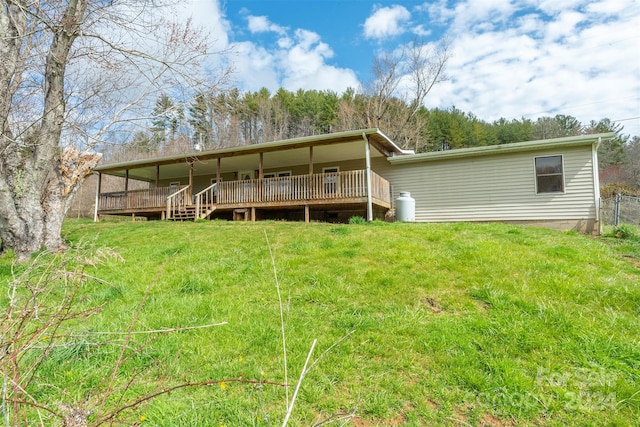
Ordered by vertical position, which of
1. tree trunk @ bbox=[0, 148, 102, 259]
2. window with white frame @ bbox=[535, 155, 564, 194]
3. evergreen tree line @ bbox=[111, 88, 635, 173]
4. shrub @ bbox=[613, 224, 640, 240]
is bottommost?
shrub @ bbox=[613, 224, 640, 240]

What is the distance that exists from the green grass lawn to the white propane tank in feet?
20.3

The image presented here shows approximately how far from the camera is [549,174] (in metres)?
10.4

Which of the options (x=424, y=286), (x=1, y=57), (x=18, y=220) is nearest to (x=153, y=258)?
(x=18, y=220)

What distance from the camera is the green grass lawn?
7.29 ft

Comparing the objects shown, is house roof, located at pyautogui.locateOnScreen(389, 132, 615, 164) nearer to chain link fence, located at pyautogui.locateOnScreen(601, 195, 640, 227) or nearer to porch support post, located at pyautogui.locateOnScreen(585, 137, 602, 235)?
porch support post, located at pyautogui.locateOnScreen(585, 137, 602, 235)

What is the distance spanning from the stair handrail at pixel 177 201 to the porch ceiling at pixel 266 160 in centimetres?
133

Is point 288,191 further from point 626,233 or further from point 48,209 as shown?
point 626,233

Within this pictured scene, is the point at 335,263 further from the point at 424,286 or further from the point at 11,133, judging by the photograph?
the point at 11,133

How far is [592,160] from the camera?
9844mm

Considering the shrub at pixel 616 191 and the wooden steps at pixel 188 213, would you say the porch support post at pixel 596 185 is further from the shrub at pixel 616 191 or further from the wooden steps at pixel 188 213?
the wooden steps at pixel 188 213

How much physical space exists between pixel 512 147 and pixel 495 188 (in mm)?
1388

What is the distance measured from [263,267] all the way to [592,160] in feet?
34.0

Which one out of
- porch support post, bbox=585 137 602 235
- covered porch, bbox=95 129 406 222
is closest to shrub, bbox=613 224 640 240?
porch support post, bbox=585 137 602 235

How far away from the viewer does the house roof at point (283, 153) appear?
37.5ft
